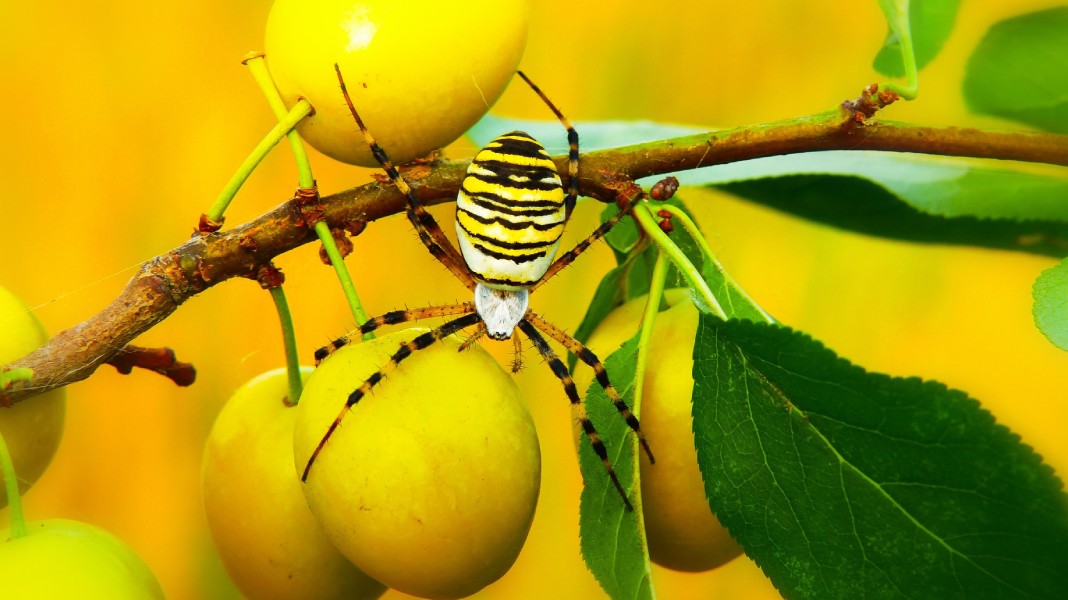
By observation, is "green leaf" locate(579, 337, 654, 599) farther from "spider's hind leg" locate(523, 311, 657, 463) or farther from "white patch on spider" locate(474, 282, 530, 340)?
"white patch on spider" locate(474, 282, 530, 340)

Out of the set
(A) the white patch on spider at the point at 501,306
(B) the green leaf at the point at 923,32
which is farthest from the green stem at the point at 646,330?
(B) the green leaf at the point at 923,32

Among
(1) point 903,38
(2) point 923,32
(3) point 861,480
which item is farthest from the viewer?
(2) point 923,32

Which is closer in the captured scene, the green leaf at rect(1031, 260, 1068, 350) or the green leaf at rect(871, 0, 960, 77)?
the green leaf at rect(1031, 260, 1068, 350)

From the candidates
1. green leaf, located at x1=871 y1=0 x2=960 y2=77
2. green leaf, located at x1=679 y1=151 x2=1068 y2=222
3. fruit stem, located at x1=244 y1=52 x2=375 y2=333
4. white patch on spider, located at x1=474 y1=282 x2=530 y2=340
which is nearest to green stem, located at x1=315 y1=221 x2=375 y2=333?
fruit stem, located at x1=244 y1=52 x2=375 y2=333

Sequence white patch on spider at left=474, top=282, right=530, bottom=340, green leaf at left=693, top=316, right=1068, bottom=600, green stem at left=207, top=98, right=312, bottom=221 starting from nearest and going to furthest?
1. green leaf at left=693, top=316, right=1068, bottom=600
2. green stem at left=207, top=98, right=312, bottom=221
3. white patch on spider at left=474, top=282, right=530, bottom=340

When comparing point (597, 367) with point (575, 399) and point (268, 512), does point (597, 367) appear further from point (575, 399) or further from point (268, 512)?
point (268, 512)

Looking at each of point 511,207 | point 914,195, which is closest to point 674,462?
point 511,207
